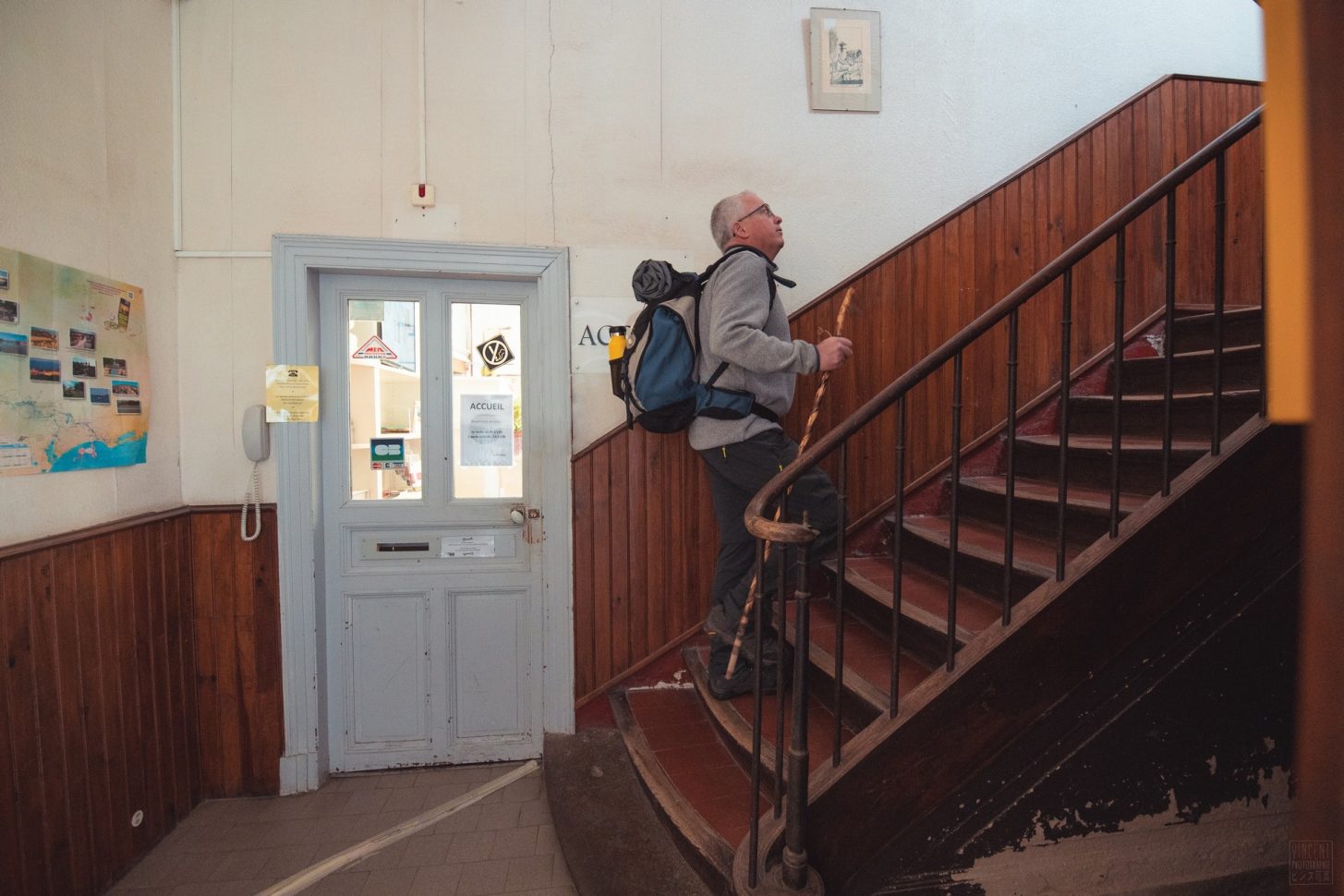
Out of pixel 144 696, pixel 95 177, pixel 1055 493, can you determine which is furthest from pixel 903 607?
pixel 95 177

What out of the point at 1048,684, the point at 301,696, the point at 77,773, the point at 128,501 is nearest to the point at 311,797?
the point at 301,696

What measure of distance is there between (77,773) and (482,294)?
6.95ft

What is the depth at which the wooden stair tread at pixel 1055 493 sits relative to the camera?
1870 millimetres

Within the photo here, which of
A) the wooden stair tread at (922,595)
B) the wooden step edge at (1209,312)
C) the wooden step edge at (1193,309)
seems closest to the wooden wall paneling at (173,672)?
the wooden stair tread at (922,595)

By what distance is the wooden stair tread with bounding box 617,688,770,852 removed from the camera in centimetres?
174

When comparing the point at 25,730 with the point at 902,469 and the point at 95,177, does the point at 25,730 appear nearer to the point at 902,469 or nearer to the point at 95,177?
the point at 95,177

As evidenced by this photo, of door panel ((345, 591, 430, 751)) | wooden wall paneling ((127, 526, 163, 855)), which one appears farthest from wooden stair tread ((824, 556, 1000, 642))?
wooden wall paneling ((127, 526, 163, 855))

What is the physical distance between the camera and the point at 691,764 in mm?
1992

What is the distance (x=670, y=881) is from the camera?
1.67 metres

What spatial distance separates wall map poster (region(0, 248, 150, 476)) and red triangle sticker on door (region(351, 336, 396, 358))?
0.72 metres

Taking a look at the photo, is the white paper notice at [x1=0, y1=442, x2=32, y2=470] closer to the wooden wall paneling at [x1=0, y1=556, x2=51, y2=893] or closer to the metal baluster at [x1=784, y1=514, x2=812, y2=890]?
the wooden wall paneling at [x1=0, y1=556, x2=51, y2=893]

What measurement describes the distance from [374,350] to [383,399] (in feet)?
0.70

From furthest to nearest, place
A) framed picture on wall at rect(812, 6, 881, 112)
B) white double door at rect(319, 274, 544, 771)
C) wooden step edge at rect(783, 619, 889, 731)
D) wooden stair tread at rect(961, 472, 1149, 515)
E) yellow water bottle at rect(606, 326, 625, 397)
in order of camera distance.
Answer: framed picture on wall at rect(812, 6, 881, 112), white double door at rect(319, 274, 544, 771), yellow water bottle at rect(606, 326, 625, 397), wooden stair tread at rect(961, 472, 1149, 515), wooden step edge at rect(783, 619, 889, 731)

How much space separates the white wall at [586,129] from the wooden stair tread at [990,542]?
1.18m
